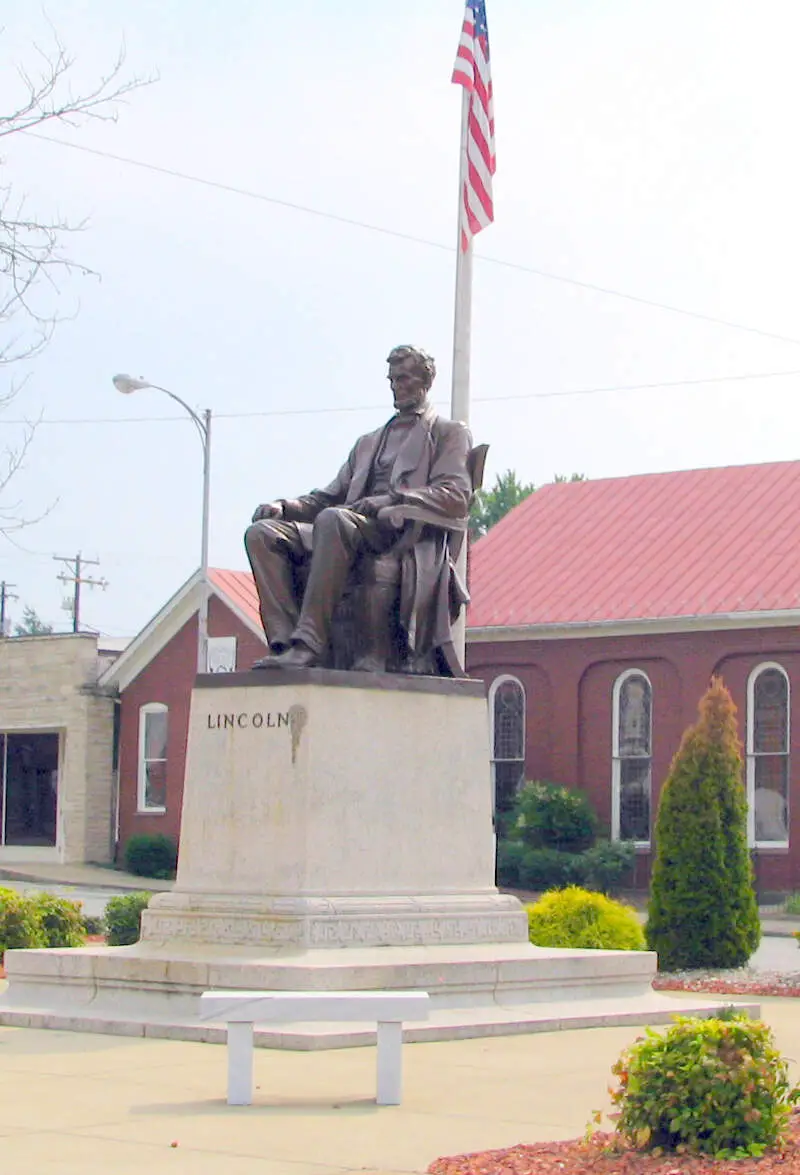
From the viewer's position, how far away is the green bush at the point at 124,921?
60.5ft

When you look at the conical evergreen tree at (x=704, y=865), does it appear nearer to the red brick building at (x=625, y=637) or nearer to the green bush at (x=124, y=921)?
the green bush at (x=124, y=921)

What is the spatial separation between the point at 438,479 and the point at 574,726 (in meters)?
25.3

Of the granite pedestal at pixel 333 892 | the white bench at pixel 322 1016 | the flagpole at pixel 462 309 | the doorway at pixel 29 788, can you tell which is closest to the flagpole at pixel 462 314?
the flagpole at pixel 462 309

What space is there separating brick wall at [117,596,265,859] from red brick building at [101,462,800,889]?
0.06 m

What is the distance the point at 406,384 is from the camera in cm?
1509

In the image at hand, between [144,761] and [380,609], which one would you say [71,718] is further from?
[380,609]

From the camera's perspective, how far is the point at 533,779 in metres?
40.2

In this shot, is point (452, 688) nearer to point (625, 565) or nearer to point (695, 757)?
point (695, 757)

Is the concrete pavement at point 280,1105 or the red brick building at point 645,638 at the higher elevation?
the red brick building at point 645,638

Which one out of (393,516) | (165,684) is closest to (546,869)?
(165,684)

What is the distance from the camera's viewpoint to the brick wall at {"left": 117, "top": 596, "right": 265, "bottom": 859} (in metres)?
44.6

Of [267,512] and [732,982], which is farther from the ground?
[267,512]

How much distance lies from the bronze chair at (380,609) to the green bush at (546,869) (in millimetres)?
23054

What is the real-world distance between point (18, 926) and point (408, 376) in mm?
7154
